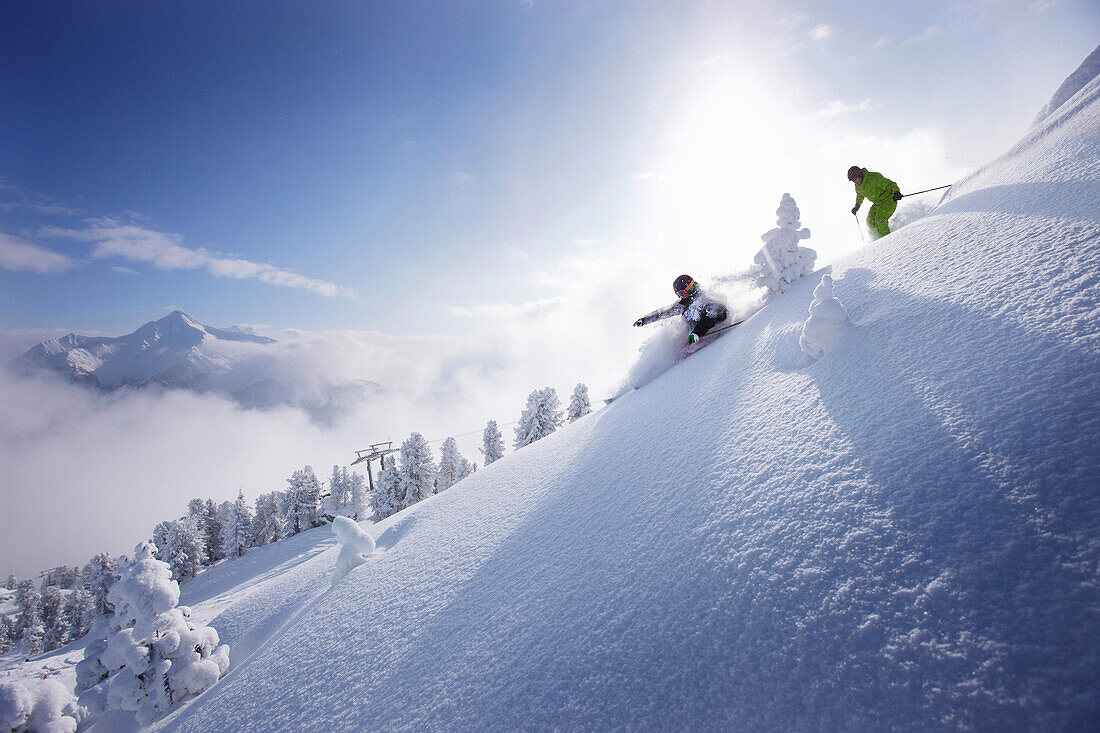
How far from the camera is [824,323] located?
11.8ft

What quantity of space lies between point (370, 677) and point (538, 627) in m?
1.50

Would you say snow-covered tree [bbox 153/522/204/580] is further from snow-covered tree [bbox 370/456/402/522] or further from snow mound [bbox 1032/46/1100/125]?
snow mound [bbox 1032/46/1100/125]

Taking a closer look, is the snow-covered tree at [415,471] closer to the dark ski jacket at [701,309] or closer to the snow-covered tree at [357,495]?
the snow-covered tree at [357,495]

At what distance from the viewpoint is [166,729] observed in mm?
4055

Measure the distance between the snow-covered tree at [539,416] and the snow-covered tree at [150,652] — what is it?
2315 centimetres

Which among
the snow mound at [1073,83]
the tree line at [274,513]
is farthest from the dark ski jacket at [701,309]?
the tree line at [274,513]

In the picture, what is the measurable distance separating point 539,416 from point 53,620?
57.2 metres

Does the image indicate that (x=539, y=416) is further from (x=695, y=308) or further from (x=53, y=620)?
(x=53, y=620)

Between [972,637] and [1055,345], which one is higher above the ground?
[1055,345]

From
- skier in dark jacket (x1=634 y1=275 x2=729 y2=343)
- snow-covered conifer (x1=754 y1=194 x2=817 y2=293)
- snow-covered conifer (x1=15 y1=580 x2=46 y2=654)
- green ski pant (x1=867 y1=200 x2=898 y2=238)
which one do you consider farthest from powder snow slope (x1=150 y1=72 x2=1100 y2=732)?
snow-covered conifer (x1=15 y1=580 x2=46 y2=654)

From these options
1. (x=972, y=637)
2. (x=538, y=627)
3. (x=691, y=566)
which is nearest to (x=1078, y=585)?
(x=972, y=637)

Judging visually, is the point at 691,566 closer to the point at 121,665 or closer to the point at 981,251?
the point at 981,251

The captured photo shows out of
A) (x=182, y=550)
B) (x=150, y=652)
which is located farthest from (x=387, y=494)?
(x=150, y=652)

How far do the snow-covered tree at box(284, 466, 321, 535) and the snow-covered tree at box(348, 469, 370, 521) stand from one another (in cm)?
389
